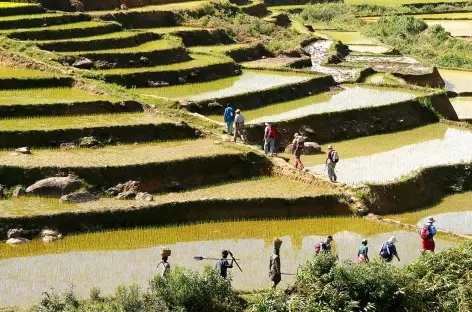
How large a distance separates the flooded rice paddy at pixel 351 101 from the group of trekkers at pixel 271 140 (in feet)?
5.43

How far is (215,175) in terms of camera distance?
1867 cm

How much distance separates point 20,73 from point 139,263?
10.2 metres

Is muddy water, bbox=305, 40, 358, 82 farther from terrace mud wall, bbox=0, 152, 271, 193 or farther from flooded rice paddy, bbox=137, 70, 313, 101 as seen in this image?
terrace mud wall, bbox=0, 152, 271, 193

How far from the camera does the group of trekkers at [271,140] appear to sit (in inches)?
717

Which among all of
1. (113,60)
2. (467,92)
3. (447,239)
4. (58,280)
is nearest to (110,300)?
(58,280)

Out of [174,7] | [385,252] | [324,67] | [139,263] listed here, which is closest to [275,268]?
[385,252]

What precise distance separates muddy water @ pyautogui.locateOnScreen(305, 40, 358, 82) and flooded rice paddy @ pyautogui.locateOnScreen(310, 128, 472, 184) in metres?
6.33

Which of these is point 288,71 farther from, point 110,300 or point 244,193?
point 110,300

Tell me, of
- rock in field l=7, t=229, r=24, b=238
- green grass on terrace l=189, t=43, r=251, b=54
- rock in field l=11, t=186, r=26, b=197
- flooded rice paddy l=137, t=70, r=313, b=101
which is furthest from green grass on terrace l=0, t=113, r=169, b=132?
green grass on terrace l=189, t=43, r=251, b=54

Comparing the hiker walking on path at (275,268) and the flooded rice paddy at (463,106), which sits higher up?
the hiker walking on path at (275,268)

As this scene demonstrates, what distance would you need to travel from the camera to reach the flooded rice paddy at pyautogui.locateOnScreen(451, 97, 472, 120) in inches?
1077

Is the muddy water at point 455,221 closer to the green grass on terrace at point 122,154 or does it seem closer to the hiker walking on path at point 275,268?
the green grass on terrace at point 122,154

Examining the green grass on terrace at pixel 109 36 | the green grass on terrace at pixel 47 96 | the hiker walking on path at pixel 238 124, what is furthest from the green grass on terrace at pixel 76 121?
the green grass on terrace at pixel 109 36

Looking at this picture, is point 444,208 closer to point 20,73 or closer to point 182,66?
point 182,66
